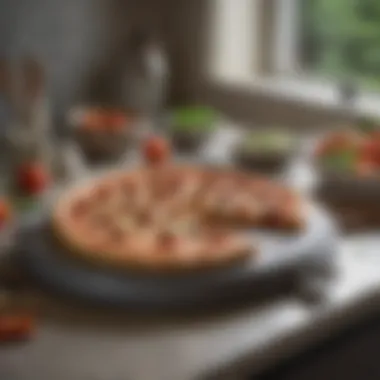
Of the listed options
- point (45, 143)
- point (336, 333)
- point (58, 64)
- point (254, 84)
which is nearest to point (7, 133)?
point (45, 143)

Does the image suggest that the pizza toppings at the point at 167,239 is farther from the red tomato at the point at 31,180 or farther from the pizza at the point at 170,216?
the red tomato at the point at 31,180

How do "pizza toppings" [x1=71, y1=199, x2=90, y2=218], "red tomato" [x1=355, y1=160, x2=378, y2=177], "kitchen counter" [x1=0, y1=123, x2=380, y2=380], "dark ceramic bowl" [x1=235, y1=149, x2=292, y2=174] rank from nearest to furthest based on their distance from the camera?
"kitchen counter" [x1=0, y1=123, x2=380, y2=380] → "pizza toppings" [x1=71, y1=199, x2=90, y2=218] → "red tomato" [x1=355, y1=160, x2=378, y2=177] → "dark ceramic bowl" [x1=235, y1=149, x2=292, y2=174]

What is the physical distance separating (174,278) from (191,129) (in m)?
0.57

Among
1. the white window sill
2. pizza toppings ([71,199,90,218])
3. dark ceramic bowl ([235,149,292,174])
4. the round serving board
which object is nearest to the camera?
the round serving board

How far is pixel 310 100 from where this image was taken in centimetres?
204

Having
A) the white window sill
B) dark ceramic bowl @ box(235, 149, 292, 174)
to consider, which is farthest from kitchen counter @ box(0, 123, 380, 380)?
the white window sill

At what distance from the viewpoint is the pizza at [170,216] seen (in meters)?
1.37

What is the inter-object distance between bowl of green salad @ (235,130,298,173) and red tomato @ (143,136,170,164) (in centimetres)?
11

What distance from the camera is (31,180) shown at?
1.65 metres

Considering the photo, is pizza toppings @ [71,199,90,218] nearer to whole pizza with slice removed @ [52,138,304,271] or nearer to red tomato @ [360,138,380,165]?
whole pizza with slice removed @ [52,138,304,271]

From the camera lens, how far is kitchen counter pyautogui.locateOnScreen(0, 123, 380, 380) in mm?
1194

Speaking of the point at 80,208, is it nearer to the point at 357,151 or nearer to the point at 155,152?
the point at 155,152

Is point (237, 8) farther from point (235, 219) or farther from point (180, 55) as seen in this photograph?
point (235, 219)

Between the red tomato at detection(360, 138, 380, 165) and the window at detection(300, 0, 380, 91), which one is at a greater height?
the window at detection(300, 0, 380, 91)
